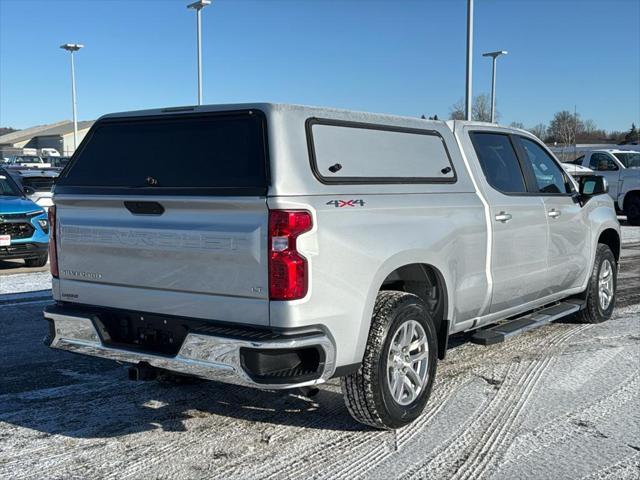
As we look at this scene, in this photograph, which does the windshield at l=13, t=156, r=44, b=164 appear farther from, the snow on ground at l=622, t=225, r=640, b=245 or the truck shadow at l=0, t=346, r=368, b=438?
the truck shadow at l=0, t=346, r=368, b=438

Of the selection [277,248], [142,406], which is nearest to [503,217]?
[277,248]

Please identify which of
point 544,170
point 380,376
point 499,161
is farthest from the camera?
point 544,170

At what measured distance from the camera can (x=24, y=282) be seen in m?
9.63

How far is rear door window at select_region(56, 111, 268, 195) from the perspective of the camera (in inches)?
149

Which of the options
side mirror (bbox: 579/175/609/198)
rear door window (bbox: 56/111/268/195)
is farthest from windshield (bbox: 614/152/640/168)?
rear door window (bbox: 56/111/268/195)

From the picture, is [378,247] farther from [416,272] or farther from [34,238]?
[34,238]

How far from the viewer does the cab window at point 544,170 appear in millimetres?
6082

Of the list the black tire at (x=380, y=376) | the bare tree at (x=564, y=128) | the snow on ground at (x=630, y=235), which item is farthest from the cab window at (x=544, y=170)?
the bare tree at (x=564, y=128)

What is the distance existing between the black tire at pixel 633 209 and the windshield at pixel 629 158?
3.79 ft

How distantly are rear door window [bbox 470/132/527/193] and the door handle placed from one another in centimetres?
20

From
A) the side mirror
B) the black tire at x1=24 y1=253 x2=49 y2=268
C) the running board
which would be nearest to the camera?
the running board

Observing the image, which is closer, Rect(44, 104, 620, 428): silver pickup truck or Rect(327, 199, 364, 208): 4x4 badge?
Rect(44, 104, 620, 428): silver pickup truck

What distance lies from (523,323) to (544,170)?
4.79ft

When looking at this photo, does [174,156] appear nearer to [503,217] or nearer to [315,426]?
[315,426]
